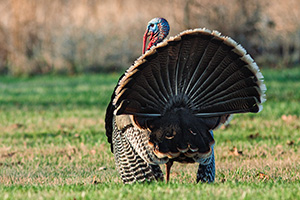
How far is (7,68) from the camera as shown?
2034cm

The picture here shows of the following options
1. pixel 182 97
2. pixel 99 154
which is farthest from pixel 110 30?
pixel 182 97

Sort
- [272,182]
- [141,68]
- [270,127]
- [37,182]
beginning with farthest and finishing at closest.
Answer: [270,127] < [37,182] < [272,182] < [141,68]

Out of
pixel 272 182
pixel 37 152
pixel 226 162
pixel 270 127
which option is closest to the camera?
pixel 272 182

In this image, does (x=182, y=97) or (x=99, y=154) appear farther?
(x=99, y=154)

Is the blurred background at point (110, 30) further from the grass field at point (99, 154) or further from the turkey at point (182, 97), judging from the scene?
the turkey at point (182, 97)

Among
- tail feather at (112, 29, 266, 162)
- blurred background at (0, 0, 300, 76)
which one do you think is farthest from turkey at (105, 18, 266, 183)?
blurred background at (0, 0, 300, 76)

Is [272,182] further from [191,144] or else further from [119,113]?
[119,113]

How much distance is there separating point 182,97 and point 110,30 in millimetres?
15385

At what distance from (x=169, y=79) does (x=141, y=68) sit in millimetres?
314

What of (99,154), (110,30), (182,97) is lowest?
(99,154)

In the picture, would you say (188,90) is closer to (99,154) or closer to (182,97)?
(182,97)

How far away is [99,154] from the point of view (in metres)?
7.61

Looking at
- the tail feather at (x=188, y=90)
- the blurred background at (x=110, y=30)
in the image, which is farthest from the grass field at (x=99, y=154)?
the blurred background at (x=110, y=30)

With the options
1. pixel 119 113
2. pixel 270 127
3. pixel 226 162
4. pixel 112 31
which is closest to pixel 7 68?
pixel 112 31
